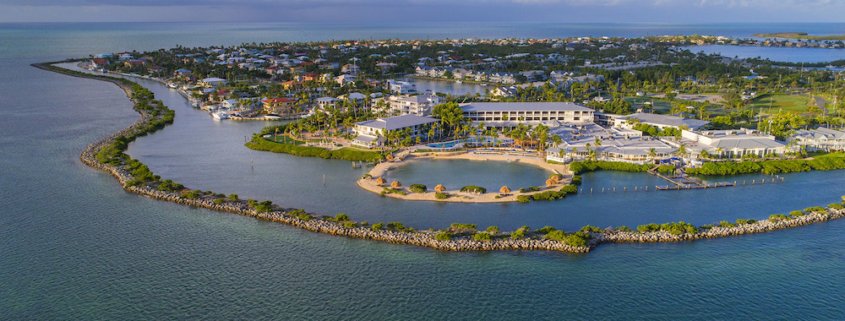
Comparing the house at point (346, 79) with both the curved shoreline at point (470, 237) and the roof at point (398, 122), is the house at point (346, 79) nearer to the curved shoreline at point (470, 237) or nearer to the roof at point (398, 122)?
the roof at point (398, 122)

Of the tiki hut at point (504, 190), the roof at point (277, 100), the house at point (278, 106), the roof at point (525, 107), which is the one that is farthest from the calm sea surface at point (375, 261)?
the roof at point (277, 100)

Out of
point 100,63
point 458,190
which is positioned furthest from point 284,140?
point 100,63

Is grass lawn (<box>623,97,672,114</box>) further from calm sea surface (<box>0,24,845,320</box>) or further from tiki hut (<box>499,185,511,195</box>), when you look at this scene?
tiki hut (<box>499,185,511,195</box>)

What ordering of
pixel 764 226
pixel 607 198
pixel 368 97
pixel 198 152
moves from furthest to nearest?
pixel 368 97, pixel 198 152, pixel 607 198, pixel 764 226

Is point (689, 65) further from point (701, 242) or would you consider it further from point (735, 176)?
point (701, 242)

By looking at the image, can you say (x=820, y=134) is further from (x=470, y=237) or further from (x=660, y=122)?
(x=470, y=237)

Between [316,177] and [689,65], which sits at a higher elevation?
[689,65]

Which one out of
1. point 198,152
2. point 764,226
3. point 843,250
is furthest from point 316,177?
point 843,250
